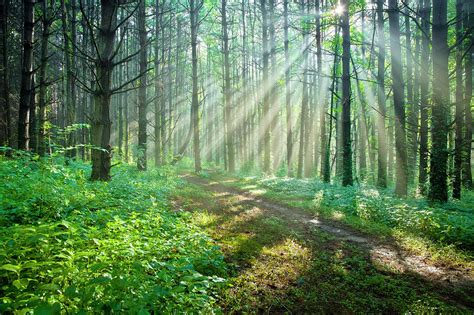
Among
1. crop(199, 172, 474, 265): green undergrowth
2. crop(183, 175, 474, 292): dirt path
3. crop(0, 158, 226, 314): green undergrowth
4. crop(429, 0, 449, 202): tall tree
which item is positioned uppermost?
crop(429, 0, 449, 202): tall tree

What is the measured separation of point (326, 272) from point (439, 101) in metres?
7.39

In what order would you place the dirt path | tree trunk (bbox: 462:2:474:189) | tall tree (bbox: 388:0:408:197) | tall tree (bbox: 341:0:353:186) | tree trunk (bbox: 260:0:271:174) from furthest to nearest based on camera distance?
tree trunk (bbox: 260:0:271:174), tall tree (bbox: 341:0:353:186), tree trunk (bbox: 462:2:474:189), tall tree (bbox: 388:0:408:197), the dirt path

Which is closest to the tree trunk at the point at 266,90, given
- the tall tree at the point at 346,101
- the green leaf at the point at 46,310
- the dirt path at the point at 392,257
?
the tall tree at the point at 346,101

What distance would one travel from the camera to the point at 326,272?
468cm

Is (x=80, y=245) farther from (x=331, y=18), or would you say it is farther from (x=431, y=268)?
(x=331, y=18)

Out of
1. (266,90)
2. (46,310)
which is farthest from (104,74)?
(266,90)

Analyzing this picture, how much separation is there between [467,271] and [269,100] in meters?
18.3

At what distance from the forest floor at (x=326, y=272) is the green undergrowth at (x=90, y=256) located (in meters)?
0.66

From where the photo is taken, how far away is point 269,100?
21.9 meters

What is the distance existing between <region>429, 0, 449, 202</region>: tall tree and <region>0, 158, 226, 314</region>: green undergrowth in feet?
26.3

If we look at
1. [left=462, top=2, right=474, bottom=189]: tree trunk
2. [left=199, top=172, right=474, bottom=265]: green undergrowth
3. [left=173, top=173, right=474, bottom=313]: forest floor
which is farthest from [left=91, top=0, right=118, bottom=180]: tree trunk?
[left=462, top=2, right=474, bottom=189]: tree trunk

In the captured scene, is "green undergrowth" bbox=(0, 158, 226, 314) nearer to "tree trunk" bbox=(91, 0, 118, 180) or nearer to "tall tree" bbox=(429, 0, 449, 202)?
"tree trunk" bbox=(91, 0, 118, 180)

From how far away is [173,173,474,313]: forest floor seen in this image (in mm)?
3717

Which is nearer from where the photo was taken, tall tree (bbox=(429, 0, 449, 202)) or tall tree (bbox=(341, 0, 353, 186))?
tall tree (bbox=(429, 0, 449, 202))
